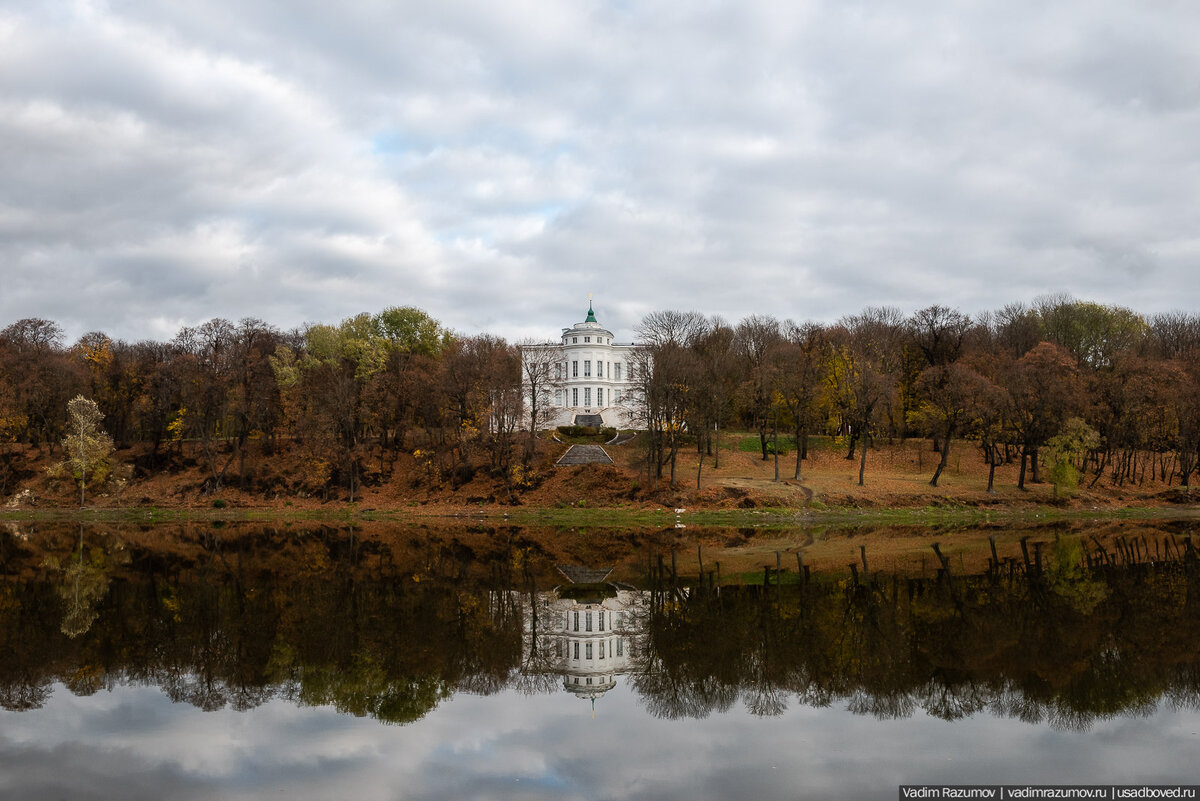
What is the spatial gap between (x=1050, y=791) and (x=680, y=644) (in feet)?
26.9

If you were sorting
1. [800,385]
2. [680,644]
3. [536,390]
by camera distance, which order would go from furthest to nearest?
[536,390] → [800,385] → [680,644]

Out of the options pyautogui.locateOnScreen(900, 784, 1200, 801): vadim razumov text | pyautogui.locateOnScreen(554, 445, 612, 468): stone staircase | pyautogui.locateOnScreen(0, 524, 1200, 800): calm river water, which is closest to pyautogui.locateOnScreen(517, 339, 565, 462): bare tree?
pyautogui.locateOnScreen(554, 445, 612, 468): stone staircase

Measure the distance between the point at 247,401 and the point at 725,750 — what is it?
175ft

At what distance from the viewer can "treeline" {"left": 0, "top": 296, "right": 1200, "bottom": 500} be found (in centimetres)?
5188

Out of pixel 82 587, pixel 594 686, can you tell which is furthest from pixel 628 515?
pixel 594 686

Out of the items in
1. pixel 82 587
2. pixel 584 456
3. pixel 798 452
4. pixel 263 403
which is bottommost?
pixel 82 587

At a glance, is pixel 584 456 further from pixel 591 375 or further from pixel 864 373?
pixel 591 375

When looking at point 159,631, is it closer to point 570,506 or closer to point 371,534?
point 371,534

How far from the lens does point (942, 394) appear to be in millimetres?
53406

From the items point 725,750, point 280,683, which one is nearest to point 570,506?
point 280,683

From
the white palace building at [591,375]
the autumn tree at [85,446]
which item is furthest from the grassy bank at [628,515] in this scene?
the white palace building at [591,375]

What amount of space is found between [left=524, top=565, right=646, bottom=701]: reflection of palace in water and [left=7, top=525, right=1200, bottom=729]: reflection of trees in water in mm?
204

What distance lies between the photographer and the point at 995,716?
12.4 meters

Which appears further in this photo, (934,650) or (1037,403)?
(1037,403)
